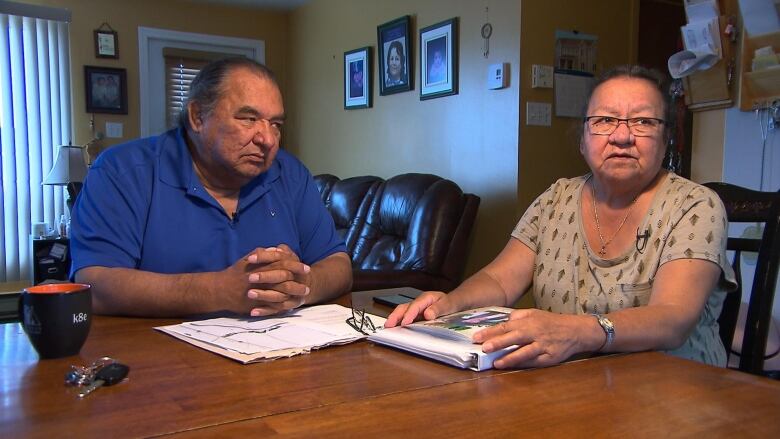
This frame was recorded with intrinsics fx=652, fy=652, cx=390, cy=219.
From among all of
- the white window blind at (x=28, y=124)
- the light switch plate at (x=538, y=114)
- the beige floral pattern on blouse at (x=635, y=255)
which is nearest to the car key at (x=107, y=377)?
the beige floral pattern on blouse at (x=635, y=255)

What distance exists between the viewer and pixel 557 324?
921mm

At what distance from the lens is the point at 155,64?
5078 millimetres

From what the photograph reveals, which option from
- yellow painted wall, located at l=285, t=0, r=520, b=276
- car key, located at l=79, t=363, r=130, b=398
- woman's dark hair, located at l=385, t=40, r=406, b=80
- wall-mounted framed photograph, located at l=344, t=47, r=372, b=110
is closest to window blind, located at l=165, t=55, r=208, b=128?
yellow painted wall, located at l=285, t=0, r=520, b=276

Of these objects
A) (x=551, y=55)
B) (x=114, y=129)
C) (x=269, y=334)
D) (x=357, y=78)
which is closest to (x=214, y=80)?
(x=269, y=334)

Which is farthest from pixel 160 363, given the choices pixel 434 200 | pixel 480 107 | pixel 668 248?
pixel 480 107

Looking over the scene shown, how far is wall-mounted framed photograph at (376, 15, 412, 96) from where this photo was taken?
3857mm

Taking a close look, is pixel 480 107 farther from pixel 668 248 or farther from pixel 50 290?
pixel 50 290

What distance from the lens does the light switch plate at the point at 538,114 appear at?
3.10 metres

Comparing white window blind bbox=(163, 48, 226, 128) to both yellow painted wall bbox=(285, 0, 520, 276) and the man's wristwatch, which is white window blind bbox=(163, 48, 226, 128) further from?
the man's wristwatch

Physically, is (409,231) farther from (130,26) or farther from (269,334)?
(130,26)

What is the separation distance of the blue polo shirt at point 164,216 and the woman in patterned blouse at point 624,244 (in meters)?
0.50

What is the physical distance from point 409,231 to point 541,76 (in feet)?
3.20

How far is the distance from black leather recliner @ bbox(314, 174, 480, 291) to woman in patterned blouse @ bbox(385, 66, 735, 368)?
113 centimetres

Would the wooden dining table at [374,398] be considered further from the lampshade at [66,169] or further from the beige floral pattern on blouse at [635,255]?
the lampshade at [66,169]
